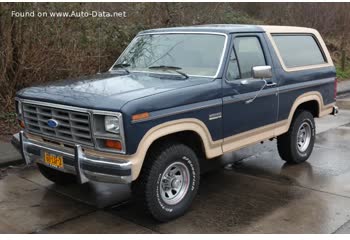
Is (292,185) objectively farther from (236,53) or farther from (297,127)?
(236,53)

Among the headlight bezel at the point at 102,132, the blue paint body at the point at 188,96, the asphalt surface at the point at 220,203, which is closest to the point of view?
the headlight bezel at the point at 102,132

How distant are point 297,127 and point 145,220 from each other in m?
2.82

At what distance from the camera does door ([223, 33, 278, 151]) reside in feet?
16.3

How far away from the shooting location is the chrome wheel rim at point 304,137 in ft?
21.5

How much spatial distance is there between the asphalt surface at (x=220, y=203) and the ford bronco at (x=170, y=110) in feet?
0.92

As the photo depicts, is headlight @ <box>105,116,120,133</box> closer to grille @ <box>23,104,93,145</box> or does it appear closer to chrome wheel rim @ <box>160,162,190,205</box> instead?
grille @ <box>23,104,93,145</box>

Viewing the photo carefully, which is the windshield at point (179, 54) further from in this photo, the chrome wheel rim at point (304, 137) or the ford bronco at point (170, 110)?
the chrome wheel rim at point (304, 137)

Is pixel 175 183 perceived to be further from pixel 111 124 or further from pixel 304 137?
pixel 304 137

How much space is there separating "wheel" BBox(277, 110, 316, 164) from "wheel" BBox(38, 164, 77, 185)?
2915 millimetres

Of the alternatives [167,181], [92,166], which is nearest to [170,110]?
[167,181]

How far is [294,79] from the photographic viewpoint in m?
5.92

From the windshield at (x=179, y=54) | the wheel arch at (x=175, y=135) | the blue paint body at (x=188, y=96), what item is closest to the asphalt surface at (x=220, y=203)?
the wheel arch at (x=175, y=135)

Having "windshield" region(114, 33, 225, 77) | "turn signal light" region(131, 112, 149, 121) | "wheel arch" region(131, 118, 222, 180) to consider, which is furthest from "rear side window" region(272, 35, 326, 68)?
"turn signal light" region(131, 112, 149, 121)
